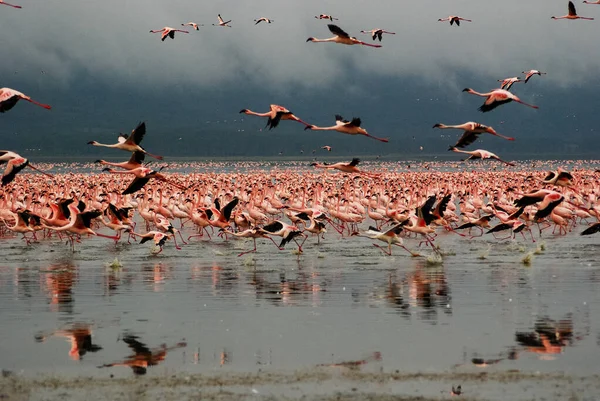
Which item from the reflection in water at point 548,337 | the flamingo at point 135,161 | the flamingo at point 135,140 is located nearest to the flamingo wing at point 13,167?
the flamingo at point 135,140

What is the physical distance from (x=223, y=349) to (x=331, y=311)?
3.23 metres

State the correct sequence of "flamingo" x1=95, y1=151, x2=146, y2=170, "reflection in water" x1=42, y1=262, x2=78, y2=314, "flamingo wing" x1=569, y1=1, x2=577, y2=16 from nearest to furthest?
"reflection in water" x1=42, y1=262, x2=78, y2=314, "flamingo" x1=95, y1=151, x2=146, y2=170, "flamingo wing" x1=569, y1=1, x2=577, y2=16

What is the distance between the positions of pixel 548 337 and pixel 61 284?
9.78 m

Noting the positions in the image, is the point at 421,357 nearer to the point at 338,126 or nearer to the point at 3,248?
the point at 338,126

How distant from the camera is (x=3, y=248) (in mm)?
26938

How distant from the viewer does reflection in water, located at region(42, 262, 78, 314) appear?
1686 cm

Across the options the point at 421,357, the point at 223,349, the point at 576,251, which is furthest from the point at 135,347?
the point at 576,251

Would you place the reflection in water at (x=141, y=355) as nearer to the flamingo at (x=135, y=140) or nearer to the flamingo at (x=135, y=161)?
the flamingo at (x=135, y=140)

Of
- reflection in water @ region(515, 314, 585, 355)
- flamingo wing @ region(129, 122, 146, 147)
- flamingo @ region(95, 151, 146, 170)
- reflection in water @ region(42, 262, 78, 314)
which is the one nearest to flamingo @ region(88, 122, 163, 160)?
flamingo wing @ region(129, 122, 146, 147)

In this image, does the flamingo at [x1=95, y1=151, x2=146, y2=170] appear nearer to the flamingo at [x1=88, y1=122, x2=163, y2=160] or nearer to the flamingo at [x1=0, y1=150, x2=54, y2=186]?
the flamingo at [x1=88, y1=122, x2=163, y2=160]

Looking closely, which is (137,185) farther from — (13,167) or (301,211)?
(301,211)

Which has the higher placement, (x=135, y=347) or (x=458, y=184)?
(x=458, y=184)

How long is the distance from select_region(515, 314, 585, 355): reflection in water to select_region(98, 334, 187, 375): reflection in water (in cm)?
461

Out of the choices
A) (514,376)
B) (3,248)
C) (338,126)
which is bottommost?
(514,376)
